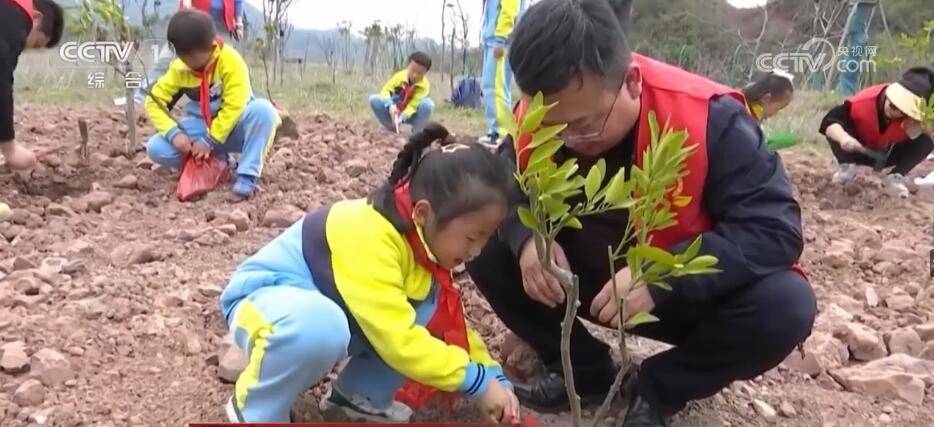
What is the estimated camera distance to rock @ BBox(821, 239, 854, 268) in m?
3.33

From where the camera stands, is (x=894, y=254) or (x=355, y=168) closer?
(x=894, y=254)

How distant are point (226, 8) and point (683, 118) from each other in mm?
3993

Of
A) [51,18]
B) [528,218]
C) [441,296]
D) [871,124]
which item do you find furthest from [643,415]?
[871,124]

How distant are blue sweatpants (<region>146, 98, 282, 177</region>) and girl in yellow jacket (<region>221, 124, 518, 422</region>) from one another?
6.19 feet

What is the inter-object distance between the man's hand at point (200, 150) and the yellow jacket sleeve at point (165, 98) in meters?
0.11

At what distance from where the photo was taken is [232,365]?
1.99m

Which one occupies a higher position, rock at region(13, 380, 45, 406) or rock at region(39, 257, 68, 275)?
rock at region(13, 380, 45, 406)

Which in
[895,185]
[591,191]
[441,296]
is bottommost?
[895,185]

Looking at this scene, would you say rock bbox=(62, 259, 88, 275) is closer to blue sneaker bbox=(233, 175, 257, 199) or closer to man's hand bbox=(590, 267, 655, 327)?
blue sneaker bbox=(233, 175, 257, 199)

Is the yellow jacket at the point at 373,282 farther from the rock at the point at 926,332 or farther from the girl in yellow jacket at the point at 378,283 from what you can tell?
the rock at the point at 926,332

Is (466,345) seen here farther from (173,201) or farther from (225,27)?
(225,27)

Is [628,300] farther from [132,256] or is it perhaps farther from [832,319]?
[132,256]

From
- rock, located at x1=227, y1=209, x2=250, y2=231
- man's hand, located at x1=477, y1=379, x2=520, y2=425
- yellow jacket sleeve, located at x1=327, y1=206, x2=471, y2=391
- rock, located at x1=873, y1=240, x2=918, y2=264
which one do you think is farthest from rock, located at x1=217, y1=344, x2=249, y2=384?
rock, located at x1=873, y1=240, x2=918, y2=264

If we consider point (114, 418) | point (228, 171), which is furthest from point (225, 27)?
point (114, 418)
